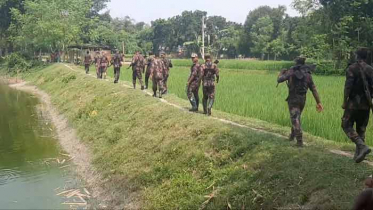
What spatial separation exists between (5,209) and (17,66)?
37709 millimetres

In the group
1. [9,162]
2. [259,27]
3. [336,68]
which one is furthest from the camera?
[259,27]

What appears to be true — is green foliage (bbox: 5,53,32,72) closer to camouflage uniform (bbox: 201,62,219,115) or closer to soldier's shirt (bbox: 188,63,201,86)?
soldier's shirt (bbox: 188,63,201,86)

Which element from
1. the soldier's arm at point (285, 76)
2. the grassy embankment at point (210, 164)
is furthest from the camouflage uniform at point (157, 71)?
the soldier's arm at point (285, 76)

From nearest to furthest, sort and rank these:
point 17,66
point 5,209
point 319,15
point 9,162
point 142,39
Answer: point 5,209, point 9,162, point 319,15, point 17,66, point 142,39

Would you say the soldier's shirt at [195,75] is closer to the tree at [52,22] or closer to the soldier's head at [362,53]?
the soldier's head at [362,53]

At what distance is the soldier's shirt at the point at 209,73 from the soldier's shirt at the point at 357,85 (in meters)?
5.03

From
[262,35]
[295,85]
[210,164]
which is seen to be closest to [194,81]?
[210,164]

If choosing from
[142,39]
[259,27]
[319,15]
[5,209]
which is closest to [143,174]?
[5,209]

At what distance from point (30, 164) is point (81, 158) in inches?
57.7

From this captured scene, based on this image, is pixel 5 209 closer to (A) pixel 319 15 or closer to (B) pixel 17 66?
(A) pixel 319 15

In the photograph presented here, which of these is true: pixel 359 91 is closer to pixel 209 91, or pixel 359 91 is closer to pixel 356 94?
pixel 356 94

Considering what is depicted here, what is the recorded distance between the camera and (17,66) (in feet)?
141

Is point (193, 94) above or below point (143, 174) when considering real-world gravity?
above

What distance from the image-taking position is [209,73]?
1107cm
